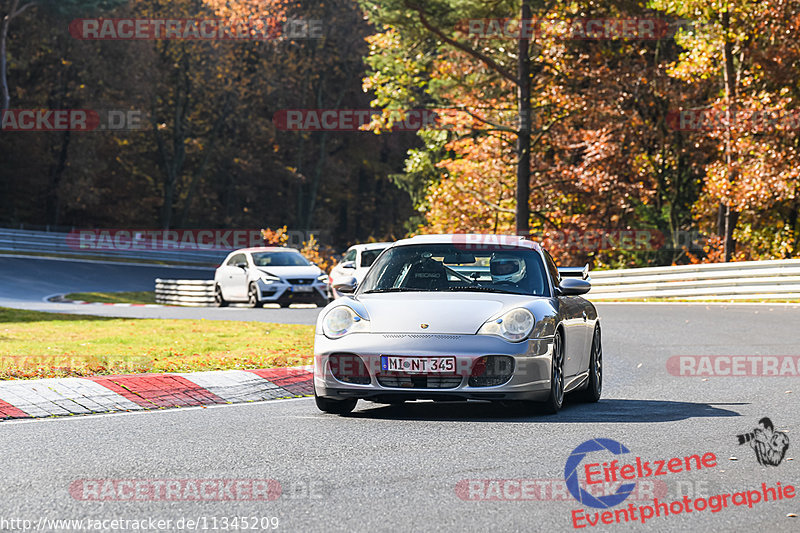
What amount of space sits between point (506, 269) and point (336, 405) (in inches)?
76.0

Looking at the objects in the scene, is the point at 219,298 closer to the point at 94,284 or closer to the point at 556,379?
the point at 94,284

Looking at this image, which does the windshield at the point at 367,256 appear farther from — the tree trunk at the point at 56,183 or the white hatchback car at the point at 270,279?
the tree trunk at the point at 56,183

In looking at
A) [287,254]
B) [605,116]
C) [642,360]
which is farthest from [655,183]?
[642,360]

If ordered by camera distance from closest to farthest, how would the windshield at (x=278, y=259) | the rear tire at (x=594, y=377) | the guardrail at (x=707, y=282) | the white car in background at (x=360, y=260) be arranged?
the rear tire at (x=594, y=377) → the guardrail at (x=707, y=282) → the white car in background at (x=360, y=260) → the windshield at (x=278, y=259)

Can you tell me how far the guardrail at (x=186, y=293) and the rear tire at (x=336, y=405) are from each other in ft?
77.5

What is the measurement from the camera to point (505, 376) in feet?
31.5

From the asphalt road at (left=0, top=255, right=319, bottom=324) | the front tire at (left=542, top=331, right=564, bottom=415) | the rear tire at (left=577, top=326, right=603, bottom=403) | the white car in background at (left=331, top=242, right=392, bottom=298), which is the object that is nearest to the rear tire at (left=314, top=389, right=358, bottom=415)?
the front tire at (left=542, top=331, right=564, bottom=415)

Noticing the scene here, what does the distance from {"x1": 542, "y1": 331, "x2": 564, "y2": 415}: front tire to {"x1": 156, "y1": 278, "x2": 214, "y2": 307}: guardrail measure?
24.0 meters

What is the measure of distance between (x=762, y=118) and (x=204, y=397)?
24.8 m

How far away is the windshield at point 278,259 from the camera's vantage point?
31391 mm

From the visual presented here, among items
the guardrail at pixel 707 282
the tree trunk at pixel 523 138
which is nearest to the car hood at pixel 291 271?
the guardrail at pixel 707 282

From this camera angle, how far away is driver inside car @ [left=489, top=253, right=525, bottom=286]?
1066cm

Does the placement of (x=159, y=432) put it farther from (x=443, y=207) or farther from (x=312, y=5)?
(x=312, y=5)

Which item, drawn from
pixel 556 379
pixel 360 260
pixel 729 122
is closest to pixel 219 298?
pixel 360 260
